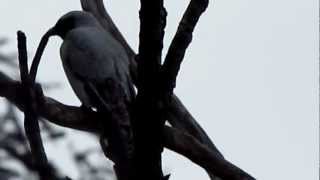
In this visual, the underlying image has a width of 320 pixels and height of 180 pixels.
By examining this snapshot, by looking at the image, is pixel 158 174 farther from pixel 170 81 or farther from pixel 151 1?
pixel 151 1

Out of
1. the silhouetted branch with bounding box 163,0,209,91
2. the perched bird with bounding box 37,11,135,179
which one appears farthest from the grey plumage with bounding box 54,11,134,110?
the silhouetted branch with bounding box 163,0,209,91

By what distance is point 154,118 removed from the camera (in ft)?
3.61

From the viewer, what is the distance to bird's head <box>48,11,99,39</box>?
4051mm

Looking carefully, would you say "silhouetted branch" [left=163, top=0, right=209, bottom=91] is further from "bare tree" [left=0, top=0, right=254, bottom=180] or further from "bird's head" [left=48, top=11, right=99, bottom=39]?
"bird's head" [left=48, top=11, right=99, bottom=39]

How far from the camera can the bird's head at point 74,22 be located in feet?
13.3

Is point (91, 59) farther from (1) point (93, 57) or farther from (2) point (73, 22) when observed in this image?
(2) point (73, 22)

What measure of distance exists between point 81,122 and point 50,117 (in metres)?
0.13

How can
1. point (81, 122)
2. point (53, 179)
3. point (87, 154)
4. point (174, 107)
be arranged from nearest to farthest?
point (53, 179), point (87, 154), point (81, 122), point (174, 107)

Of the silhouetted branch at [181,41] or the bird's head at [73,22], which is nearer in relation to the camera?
the silhouetted branch at [181,41]

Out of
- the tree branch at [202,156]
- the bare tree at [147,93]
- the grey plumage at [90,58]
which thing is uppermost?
the bare tree at [147,93]

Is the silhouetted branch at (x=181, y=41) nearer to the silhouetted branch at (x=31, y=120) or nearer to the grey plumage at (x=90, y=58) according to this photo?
the silhouetted branch at (x=31, y=120)

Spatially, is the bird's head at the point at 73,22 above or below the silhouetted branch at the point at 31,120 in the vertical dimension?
below

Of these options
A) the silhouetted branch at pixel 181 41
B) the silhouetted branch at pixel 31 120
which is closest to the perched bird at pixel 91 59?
the silhouetted branch at pixel 181 41

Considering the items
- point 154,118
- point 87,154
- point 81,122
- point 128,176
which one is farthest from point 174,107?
point 87,154
